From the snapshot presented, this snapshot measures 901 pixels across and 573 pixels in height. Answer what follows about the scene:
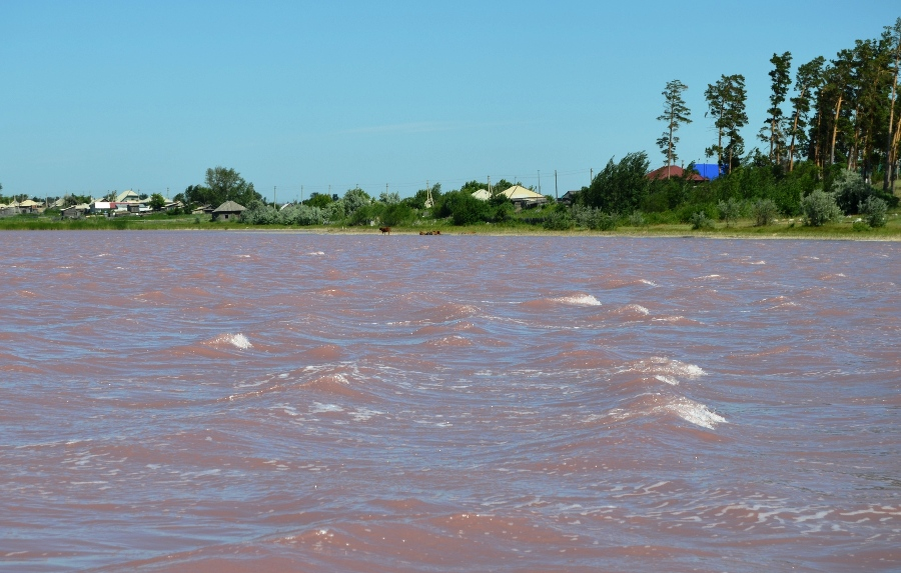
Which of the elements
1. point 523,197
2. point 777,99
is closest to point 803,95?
point 777,99

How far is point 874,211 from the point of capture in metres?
47.4

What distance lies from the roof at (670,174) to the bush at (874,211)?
77.5 ft

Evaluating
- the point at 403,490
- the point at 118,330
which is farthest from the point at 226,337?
the point at 403,490

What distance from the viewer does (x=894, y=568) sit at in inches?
191

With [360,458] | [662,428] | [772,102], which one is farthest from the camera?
[772,102]

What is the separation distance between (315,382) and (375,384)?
567mm

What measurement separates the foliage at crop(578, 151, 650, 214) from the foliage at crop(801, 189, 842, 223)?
1796 centimetres

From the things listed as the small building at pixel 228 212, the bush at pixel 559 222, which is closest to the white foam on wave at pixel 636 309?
the bush at pixel 559 222

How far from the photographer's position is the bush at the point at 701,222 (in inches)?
2126

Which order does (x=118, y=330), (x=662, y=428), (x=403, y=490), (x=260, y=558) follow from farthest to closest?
(x=118, y=330)
(x=662, y=428)
(x=403, y=490)
(x=260, y=558)

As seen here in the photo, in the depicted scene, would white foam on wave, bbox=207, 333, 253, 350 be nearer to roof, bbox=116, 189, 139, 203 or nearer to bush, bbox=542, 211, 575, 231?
bush, bbox=542, 211, 575, 231

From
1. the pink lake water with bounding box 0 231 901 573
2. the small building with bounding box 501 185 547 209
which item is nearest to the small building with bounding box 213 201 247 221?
the small building with bounding box 501 185 547 209

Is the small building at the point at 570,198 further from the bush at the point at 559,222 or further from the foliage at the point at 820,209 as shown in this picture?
the foliage at the point at 820,209

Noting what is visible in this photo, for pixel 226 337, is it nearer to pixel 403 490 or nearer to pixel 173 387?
pixel 173 387
